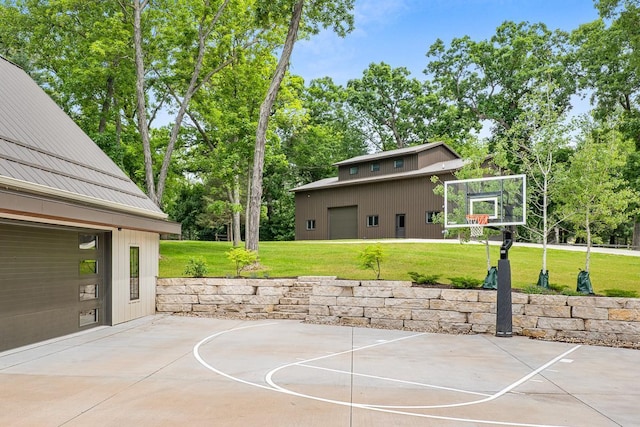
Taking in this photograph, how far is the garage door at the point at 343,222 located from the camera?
31.8 m

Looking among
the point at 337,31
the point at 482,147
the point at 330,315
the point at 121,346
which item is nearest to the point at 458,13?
the point at 337,31

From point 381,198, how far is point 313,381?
2451cm

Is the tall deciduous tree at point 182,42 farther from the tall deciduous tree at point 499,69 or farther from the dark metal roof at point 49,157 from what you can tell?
the tall deciduous tree at point 499,69

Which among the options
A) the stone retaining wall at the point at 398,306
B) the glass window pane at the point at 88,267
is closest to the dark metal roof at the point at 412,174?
the stone retaining wall at the point at 398,306

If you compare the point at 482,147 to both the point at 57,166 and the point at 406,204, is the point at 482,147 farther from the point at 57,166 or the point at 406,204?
the point at 406,204

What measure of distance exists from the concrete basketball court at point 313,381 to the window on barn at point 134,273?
7.64 ft

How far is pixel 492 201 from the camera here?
1189 cm

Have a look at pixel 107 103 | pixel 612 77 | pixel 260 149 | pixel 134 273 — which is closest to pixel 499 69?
pixel 612 77

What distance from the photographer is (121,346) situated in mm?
8898

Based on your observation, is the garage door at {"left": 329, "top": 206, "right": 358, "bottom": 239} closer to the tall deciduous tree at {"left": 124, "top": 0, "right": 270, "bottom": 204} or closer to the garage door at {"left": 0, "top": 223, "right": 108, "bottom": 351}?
the tall deciduous tree at {"left": 124, "top": 0, "right": 270, "bottom": 204}

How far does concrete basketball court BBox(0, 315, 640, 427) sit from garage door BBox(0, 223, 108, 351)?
1.54 ft

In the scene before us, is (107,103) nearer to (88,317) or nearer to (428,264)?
(88,317)

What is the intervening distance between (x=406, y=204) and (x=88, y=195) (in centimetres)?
2147

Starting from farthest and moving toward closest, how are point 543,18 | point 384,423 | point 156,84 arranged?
point 543,18, point 156,84, point 384,423
